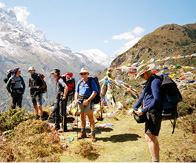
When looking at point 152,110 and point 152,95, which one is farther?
point 152,95

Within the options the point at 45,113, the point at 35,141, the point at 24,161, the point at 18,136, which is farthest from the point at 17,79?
the point at 24,161

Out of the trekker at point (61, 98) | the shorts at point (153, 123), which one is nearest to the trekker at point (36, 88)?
the trekker at point (61, 98)

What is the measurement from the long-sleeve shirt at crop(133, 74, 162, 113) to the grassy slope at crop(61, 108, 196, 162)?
1.74 meters

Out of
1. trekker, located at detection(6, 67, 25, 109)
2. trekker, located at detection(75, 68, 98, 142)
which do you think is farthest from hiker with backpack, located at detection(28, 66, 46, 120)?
trekker, located at detection(75, 68, 98, 142)

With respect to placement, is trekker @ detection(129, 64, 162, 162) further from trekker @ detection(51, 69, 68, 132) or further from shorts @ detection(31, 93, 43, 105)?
shorts @ detection(31, 93, 43, 105)

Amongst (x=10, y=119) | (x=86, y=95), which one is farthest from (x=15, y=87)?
(x=86, y=95)

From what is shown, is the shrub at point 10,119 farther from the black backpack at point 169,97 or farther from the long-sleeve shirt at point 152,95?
the black backpack at point 169,97

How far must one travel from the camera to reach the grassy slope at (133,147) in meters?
4.42

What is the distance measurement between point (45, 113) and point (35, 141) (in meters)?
4.74

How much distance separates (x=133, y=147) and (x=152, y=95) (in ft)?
7.94

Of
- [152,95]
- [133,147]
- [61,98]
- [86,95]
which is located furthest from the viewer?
[61,98]

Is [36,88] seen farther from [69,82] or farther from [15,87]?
[69,82]

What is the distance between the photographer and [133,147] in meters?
5.21

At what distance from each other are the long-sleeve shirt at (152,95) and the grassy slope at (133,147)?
68.5 inches
